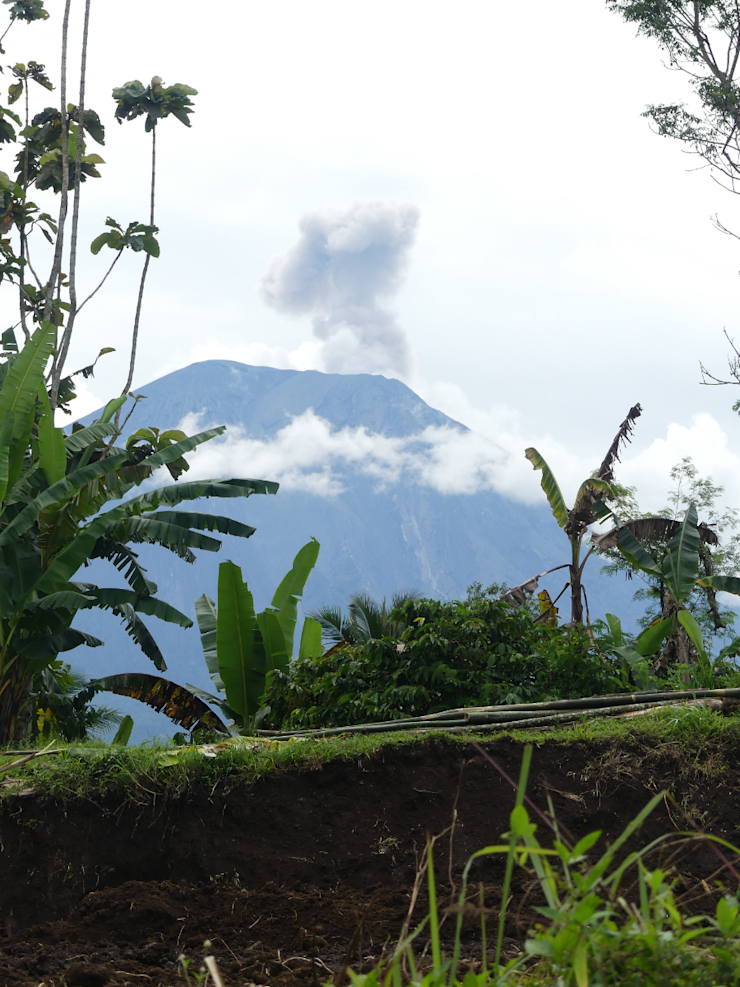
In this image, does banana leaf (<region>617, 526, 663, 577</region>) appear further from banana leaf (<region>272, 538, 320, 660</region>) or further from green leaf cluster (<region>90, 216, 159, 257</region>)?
green leaf cluster (<region>90, 216, 159, 257</region>)

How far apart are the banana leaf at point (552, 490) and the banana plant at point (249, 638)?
4.56 m

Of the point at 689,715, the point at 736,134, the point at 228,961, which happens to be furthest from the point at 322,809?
the point at 736,134

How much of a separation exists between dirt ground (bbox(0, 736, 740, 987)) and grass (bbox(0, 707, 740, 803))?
0.04 metres

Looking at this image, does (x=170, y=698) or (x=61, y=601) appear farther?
(x=170, y=698)

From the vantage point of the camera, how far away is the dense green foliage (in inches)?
272

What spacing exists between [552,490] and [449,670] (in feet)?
21.0

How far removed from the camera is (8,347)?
1326cm

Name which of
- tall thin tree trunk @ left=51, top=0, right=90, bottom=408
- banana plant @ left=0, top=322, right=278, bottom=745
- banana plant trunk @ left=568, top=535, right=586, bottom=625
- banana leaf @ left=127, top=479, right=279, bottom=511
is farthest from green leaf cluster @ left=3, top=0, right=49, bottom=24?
banana plant trunk @ left=568, top=535, right=586, bottom=625

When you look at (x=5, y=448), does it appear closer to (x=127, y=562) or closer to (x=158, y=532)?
(x=158, y=532)

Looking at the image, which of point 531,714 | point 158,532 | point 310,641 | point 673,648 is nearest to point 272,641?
point 310,641

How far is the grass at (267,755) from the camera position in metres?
4.05

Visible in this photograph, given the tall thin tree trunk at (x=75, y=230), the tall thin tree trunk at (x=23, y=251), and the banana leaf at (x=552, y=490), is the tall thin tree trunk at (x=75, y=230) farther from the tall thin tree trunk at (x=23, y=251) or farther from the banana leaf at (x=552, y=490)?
the banana leaf at (x=552, y=490)

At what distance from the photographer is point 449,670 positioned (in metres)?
6.87

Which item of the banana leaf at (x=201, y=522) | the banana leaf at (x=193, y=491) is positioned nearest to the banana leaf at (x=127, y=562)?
the banana leaf at (x=201, y=522)
